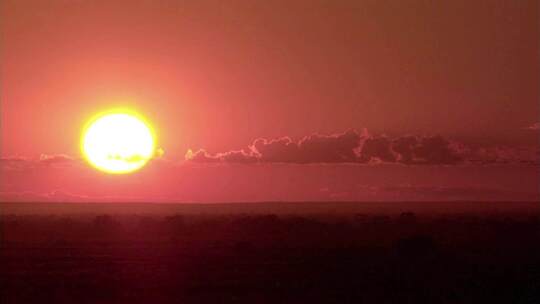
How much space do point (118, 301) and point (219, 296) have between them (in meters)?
3.56

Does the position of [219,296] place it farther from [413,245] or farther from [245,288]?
[413,245]

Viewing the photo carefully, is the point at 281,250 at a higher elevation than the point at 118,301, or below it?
higher

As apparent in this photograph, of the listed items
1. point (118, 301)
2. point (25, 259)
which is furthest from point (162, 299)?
point (25, 259)

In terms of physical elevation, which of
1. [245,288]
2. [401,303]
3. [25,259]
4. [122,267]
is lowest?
→ [401,303]

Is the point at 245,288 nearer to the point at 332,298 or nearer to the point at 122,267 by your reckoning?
the point at 332,298

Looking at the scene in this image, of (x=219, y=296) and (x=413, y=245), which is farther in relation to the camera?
(x=413, y=245)

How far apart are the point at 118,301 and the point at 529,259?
22175 mm

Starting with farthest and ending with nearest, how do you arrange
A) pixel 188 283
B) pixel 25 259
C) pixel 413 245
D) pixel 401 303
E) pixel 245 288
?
pixel 413 245, pixel 25 259, pixel 188 283, pixel 245 288, pixel 401 303

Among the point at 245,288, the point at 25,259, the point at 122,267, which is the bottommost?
the point at 245,288

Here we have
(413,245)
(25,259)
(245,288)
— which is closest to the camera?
(245,288)

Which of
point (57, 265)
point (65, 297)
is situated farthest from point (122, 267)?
point (65, 297)

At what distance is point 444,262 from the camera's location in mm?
36719

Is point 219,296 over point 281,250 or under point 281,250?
under

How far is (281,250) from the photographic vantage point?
4397cm
